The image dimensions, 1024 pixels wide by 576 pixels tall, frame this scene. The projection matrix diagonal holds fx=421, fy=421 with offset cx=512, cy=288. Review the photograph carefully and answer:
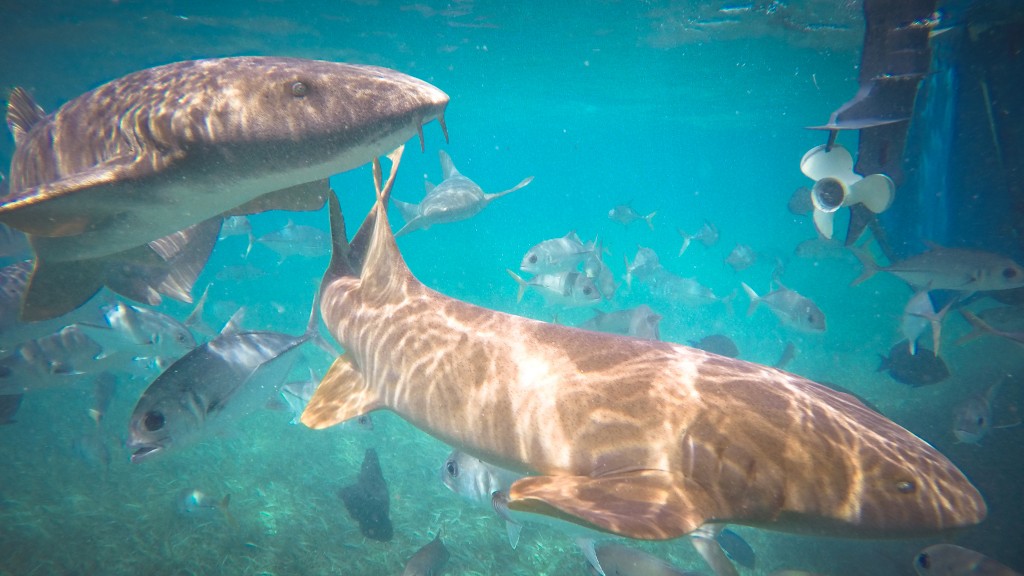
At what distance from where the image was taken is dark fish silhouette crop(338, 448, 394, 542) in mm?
6340

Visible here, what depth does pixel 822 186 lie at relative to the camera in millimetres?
6586

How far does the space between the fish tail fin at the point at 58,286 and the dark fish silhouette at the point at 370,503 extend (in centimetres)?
438

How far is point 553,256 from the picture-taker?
11.1 m

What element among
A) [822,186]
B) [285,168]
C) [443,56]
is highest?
[443,56]

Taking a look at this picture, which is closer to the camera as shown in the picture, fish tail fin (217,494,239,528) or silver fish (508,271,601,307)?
fish tail fin (217,494,239,528)

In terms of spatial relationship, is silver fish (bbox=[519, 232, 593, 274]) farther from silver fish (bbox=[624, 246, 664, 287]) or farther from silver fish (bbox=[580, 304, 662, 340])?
silver fish (bbox=[624, 246, 664, 287])

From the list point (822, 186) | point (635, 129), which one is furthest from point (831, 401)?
point (635, 129)

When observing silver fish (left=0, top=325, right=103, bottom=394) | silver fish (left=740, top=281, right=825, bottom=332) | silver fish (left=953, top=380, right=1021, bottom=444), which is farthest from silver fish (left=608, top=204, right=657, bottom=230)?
silver fish (left=0, top=325, right=103, bottom=394)

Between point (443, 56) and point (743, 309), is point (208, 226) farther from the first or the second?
point (743, 309)

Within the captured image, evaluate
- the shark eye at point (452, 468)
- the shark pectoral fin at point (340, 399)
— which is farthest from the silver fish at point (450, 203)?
the shark pectoral fin at point (340, 399)

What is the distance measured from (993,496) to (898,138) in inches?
250

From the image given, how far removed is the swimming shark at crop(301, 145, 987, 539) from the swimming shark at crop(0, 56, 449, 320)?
0.59 m

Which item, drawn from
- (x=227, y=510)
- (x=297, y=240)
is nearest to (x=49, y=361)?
(x=227, y=510)

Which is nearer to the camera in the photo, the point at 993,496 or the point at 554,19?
the point at 993,496
